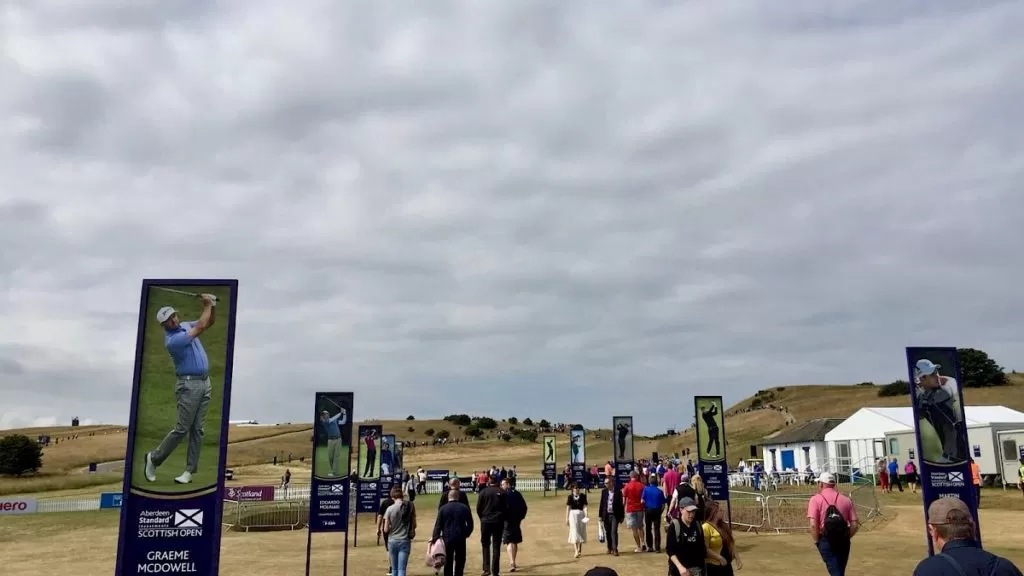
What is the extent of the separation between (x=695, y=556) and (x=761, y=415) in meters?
105

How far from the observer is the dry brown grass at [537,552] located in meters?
15.4

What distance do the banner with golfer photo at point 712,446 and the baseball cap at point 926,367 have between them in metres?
5.10

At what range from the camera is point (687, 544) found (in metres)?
8.16

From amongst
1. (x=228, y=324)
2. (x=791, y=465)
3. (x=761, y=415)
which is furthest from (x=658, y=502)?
(x=761, y=415)

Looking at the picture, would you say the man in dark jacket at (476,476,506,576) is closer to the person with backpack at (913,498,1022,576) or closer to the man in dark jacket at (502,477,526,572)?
the man in dark jacket at (502,477,526,572)

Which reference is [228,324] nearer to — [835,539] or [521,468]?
[835,539]

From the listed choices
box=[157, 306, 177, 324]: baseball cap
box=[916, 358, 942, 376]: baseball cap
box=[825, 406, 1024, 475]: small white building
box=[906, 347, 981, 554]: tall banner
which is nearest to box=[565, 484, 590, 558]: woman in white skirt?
box=[906, 347, 981, 554]: tall banner

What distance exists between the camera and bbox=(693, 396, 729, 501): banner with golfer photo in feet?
56.9

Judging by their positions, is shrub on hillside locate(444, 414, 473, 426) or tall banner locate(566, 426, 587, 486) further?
shrub on hillside locate(444, 414, 473, 426)

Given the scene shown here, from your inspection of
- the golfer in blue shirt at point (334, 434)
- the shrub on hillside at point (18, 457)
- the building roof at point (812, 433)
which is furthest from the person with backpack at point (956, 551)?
the shrub on hillside at point (18, 457)

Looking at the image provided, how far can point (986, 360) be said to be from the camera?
107 metres

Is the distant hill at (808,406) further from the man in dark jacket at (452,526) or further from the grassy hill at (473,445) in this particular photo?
the man in dark jacket at (452,526)

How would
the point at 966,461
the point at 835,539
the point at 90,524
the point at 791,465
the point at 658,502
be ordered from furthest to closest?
the point at 791,465 < the point at 90,524 < the point at 658,502 < the point at 966,461 < the point at 835,539

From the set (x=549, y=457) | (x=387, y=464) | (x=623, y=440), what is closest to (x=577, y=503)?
(x=623, y=440)
